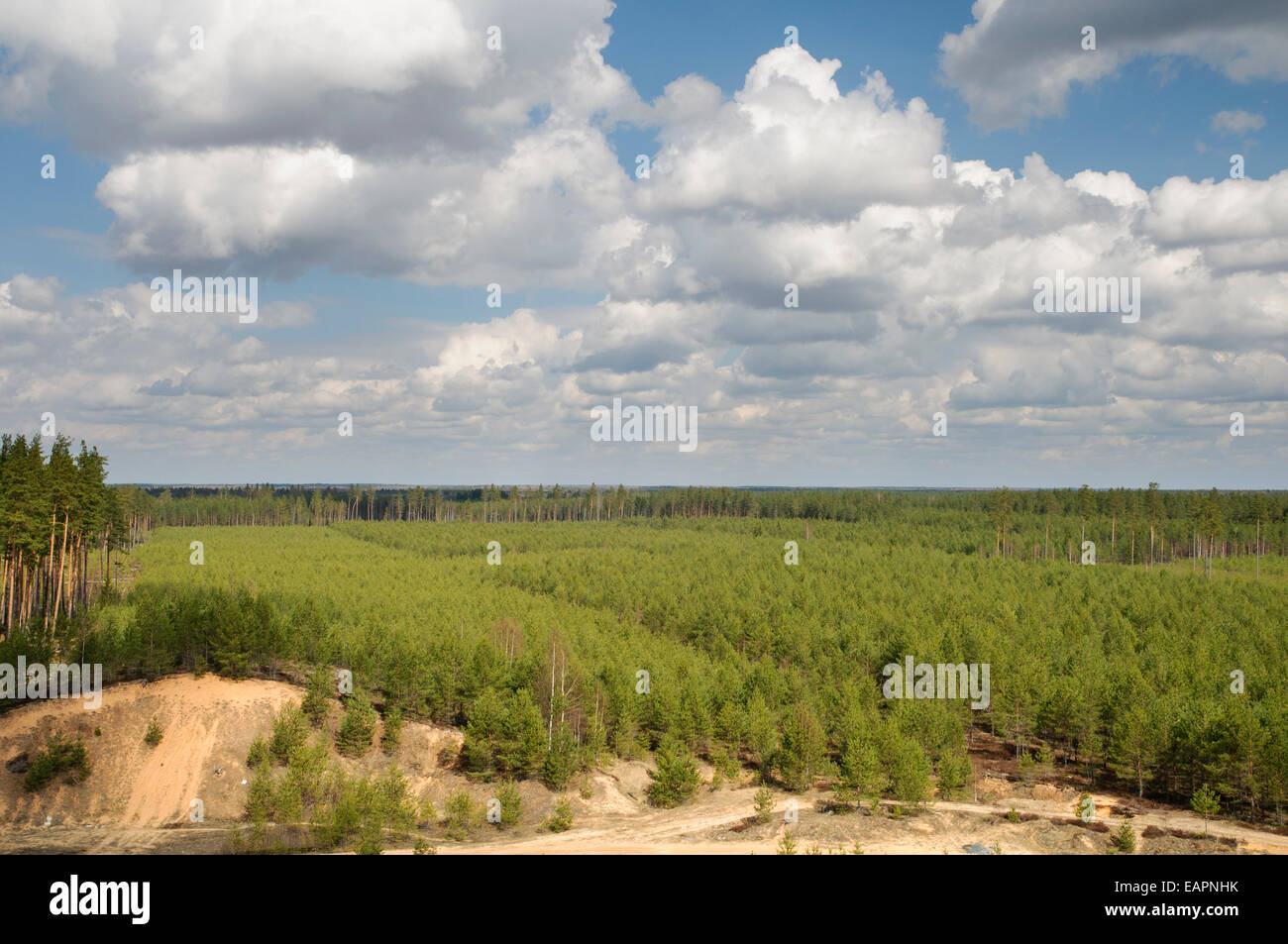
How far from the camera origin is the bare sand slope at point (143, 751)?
48.8m

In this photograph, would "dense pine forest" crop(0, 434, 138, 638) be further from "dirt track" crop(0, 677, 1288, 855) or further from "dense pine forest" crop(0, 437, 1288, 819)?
"dirt track" crop(0, 677, 1288, 855)

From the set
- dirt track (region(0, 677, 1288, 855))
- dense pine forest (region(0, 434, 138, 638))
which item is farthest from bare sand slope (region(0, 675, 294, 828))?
dense pine forest (region(0, 434, 138, 638))

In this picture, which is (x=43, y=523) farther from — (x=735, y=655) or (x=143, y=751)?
(x=735, y=655)

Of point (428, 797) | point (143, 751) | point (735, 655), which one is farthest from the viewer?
point (735, 655)

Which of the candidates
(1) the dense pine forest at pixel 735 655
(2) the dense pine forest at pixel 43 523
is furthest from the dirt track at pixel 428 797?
(2) the dense pine forest at pixel 43 523

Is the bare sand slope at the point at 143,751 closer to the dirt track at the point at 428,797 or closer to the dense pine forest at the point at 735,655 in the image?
the dirt track at the point at 428,797

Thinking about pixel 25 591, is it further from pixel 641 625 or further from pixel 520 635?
pixel 641 625

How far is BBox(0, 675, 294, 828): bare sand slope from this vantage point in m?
48.8

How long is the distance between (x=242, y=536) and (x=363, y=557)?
59750 millimetres

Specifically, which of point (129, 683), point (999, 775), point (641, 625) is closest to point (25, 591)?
point (129, 683)

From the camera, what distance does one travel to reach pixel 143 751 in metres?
52.9

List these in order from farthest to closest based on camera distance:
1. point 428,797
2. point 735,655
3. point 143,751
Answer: point 735,655, point 428,797, point 143,751

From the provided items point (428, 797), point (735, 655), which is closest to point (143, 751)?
point (428, 797)
